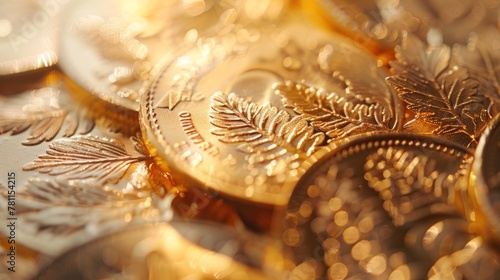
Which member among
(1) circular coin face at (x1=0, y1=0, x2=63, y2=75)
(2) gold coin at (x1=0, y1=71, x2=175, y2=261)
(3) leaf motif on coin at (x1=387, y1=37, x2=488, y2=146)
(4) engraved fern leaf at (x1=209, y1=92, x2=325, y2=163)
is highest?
(3) leaf motif on coin at (x1=387, y1=37, x2=488, y2=146)

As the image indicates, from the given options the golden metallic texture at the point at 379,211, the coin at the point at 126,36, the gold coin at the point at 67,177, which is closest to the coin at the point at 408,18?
the coin at the point at 126,36

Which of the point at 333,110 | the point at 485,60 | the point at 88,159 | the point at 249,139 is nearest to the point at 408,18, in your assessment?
the point at 485,60

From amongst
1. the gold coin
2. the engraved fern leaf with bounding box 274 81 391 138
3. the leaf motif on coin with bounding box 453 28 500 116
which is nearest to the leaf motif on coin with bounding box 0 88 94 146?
the gold coin

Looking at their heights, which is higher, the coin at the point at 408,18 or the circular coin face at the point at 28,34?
the coin at the point at 408,18

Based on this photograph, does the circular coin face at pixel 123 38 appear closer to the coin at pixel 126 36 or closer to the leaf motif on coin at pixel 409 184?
the coin at pixel 126 36

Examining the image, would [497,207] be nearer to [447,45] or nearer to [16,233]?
[447,45]

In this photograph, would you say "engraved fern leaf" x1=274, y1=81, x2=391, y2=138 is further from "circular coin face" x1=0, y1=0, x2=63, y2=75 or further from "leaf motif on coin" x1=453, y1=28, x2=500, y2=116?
"circular coin face" x1=0, y1=0, x2=63, y2=75

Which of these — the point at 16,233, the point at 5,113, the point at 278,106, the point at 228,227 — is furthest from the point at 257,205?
the point at 5,113
